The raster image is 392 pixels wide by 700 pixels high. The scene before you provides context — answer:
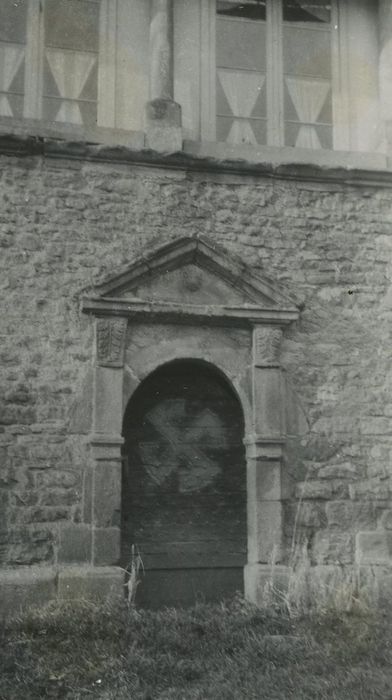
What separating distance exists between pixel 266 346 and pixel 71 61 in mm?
3555

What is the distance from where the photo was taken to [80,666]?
209 inches

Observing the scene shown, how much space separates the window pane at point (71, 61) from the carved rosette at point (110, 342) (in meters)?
2.20

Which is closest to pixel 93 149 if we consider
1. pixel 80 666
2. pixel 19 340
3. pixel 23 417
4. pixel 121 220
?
pixel 121 220

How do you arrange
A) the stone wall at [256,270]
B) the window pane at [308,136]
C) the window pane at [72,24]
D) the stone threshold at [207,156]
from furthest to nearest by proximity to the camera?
the window pane at [308,136], the window pane at [72,24], the stone threshold at [207,156], the stone wall at [256,270]

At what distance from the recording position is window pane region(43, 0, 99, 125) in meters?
8.20

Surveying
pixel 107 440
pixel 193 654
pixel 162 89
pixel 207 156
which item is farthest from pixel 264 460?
pixel 162 89

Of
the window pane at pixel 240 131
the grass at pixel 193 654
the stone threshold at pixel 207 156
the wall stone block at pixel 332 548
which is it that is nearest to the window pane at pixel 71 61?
the stone threshold at pixel 207 156

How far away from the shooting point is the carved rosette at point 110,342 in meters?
Result: 7.34

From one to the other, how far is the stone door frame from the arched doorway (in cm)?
24

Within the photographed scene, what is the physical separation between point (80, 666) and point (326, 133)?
593 centimetres

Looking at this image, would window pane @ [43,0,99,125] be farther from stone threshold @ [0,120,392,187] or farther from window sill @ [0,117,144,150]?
stone threshold @ [0,120,392,187]

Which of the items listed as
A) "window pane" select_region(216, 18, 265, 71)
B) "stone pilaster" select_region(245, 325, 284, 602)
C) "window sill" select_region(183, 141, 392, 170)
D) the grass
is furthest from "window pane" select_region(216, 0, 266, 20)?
the grass

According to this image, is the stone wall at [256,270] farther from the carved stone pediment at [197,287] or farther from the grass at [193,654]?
the grass at [193,654]

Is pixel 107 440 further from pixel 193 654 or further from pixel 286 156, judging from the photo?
pixel 286 156
